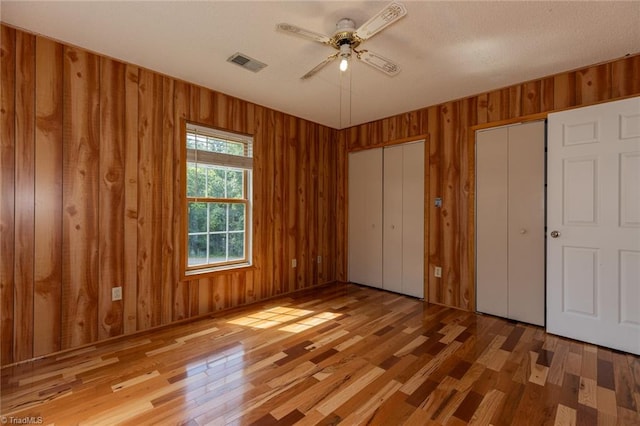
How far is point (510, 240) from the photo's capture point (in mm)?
3092

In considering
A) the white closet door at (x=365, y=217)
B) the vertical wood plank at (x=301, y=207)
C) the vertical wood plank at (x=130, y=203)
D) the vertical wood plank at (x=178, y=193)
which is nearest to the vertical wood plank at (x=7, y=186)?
the vertical wood plank at (x=130, y=203)

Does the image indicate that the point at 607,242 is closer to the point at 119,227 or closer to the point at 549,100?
the point at 549,100

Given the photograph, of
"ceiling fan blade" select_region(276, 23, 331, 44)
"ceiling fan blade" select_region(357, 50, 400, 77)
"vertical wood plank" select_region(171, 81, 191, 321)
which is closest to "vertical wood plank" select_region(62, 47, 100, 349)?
"vertical wood plank" select_region(171, 81, 191, 321)

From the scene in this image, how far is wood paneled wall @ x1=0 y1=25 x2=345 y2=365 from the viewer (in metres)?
2.16

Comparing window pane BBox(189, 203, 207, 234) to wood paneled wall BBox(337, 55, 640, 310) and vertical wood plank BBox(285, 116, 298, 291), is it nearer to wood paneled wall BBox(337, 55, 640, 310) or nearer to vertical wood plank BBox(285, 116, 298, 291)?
vertical wood plank BBox(285, 116, 298, 291)

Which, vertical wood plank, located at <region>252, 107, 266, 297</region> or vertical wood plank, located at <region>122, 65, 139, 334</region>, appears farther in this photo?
vertical wood plank, located at <region>252, 107, 266, 297</region>

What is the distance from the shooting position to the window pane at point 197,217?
3154 mm

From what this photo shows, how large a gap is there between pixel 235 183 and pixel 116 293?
165 centimetres

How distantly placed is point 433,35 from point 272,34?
1219 mm

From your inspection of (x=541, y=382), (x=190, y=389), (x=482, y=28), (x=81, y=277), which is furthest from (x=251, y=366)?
(x=482, y=28)

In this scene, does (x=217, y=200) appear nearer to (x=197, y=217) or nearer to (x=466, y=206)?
(x=197, y=217)

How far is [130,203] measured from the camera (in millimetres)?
2695

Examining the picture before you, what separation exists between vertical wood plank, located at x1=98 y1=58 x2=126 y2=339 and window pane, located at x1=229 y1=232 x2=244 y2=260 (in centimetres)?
115

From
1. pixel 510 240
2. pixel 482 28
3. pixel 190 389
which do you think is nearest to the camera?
pixel 190 389
